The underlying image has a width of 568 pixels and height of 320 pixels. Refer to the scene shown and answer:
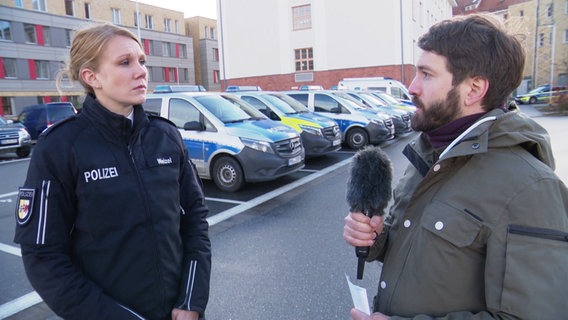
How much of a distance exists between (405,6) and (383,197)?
33.1 meters

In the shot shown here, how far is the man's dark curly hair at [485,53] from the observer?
1.33 meters

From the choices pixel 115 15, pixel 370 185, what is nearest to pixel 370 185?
pixel 370 185

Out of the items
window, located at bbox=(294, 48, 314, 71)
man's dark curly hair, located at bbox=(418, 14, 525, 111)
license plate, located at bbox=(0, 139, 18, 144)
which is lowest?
license plate, located at bbox=(0, 139, 18, 144)

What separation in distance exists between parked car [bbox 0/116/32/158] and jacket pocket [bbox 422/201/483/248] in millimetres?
15606

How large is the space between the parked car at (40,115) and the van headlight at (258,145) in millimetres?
14035

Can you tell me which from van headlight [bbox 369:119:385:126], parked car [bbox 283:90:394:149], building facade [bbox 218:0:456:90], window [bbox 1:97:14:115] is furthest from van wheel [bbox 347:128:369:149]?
window [bbox 1:97:14:115]

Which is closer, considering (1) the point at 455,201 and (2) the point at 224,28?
(1) the point at 455,201

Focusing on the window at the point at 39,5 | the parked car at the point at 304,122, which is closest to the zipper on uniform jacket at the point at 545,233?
the parked car at the point at 304,122

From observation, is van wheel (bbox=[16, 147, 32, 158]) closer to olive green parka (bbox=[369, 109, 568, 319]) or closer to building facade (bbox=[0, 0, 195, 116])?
olive green parka (bbox=[369, 109, 568, 319])

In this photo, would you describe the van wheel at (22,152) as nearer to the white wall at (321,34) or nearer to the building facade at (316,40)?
the building facade at (316,40)

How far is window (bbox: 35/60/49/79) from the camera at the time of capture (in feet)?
125

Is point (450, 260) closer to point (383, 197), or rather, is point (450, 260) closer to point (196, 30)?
point (383, 197)

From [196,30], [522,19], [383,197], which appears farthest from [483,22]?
[196,30]

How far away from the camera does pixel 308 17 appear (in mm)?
34375
